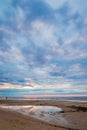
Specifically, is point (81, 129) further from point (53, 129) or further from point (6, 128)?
point (6, 128)

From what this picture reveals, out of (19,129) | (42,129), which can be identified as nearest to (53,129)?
(42,129)

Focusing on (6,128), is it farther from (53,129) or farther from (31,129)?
(53,129)

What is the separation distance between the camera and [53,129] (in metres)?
14.0

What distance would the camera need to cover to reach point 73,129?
599 inches

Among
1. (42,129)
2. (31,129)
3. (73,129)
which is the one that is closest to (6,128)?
(31,129)

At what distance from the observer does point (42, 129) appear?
13.6 m

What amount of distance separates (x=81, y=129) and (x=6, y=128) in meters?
6.32

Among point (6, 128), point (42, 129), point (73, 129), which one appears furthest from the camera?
point (73, 129)

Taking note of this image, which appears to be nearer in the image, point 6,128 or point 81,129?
point 6,128

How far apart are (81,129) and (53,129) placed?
2770 millimetres

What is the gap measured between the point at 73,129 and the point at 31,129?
12.7 feet

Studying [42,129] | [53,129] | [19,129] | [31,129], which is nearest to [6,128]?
[19,129]

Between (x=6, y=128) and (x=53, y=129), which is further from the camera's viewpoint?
(x=53, y=129)

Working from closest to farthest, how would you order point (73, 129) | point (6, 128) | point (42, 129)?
point (6, 128), point (42, 129), point (73, 129)
